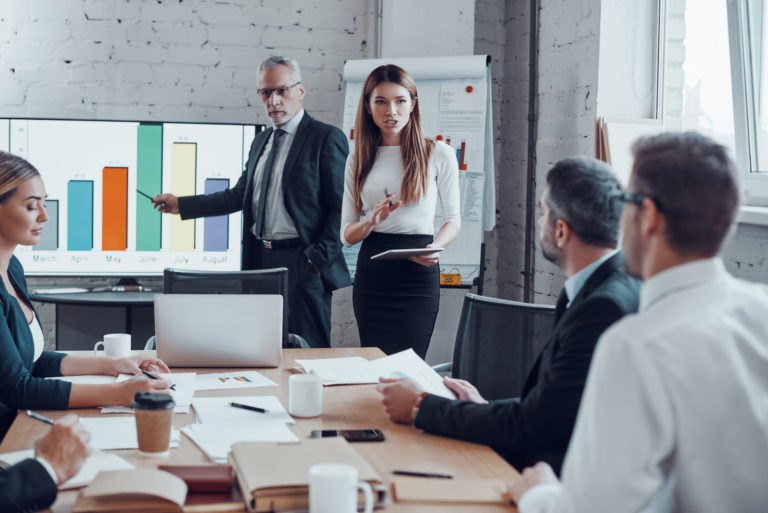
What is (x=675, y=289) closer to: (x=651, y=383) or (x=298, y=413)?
(x=651, y=383)

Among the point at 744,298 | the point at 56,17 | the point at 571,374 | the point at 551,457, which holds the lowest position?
the point at 551,457

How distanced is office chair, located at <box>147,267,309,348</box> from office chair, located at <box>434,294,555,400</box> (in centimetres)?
59

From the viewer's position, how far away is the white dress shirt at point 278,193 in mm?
3381

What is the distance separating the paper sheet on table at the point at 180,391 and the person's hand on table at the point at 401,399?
43cm

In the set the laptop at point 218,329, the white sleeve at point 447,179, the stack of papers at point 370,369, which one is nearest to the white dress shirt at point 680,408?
the stack of papers at point 370,369

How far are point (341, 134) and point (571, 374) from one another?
7.21ft

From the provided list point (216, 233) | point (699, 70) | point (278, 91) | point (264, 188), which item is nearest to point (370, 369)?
point (264, 188)

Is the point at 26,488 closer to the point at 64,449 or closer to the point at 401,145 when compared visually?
the point at 64,449

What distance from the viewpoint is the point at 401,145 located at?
2.99 m

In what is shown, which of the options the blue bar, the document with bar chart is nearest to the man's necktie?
the document with bar chart

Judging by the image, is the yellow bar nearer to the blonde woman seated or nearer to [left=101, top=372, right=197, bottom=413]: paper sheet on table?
the blonde woman seated

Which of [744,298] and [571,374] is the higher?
[744,298]

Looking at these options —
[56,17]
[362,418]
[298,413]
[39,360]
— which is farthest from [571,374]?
[56,17]

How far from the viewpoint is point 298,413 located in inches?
65.4
